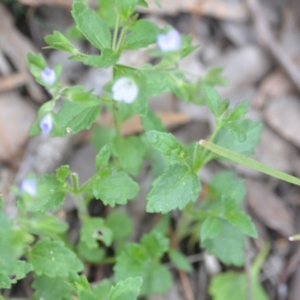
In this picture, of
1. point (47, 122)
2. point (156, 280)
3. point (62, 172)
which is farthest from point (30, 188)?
point (156, 280)

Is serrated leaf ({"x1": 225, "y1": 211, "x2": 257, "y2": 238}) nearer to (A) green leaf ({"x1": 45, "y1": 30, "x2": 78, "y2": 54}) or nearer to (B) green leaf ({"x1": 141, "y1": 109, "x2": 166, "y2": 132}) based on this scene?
(B) green leaf ({"x1": 141, "y1": 109, "x2": 166, "y2": 132})

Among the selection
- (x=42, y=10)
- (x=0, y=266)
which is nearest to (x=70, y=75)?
(x=42, y=10)

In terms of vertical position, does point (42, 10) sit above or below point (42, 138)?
above

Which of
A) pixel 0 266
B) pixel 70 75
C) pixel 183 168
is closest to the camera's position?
pixel 0 266

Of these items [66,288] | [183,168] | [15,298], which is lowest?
[15,298]

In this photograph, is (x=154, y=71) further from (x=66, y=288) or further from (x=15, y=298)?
(x=15, y=298)

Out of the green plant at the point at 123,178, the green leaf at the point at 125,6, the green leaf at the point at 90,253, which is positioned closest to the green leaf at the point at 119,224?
the green plant at the point at 123,178

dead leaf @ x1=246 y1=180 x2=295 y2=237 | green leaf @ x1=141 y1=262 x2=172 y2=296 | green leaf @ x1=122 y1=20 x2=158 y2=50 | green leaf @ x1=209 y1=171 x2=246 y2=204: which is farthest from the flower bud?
dead leaf @ x1=246 y1=180 x2=295 y2=237

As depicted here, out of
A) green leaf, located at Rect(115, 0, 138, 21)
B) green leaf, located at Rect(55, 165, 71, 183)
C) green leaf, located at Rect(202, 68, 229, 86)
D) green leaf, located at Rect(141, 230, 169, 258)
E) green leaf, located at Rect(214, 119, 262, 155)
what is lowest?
green leaf, located at Rect(141, 230, 169, 258)
